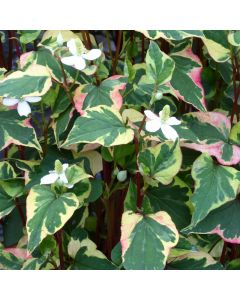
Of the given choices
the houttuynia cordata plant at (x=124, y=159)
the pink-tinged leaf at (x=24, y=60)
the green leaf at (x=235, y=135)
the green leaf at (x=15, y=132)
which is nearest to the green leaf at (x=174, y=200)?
the houttuynia cordata plant at (x=124, y=159)

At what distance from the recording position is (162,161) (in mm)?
1010

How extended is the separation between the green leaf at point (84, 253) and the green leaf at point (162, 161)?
0.21 m

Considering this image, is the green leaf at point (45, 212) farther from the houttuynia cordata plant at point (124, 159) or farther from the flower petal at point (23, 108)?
the flower petal at point (23, 108)

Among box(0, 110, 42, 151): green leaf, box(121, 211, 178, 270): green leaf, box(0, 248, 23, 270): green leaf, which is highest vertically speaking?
box(0, 110, 42, 151): green leaf

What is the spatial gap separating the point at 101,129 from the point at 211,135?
26 centimetres

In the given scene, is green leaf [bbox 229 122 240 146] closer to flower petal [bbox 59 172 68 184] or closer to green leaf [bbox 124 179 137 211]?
green leaf [bbox 124 179 137 211]

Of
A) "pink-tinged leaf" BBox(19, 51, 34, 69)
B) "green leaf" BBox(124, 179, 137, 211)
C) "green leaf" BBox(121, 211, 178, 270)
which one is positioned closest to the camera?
"green leaf" BBox(121, 211, 178, 270)

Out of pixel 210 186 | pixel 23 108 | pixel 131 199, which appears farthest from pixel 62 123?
pixel 210 186

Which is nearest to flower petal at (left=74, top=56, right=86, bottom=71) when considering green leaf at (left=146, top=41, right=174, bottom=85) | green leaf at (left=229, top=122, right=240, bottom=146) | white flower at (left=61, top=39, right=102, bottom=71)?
white flower at (left=61, top=39, right=102, bottom=71)

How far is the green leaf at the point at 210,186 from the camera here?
0.99 meters

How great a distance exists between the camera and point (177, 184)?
1.11 meters

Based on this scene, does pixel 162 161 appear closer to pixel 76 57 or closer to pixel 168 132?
pixel 168 132

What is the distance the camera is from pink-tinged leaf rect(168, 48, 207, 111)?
1122mm

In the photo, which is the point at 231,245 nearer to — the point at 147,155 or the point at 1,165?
the point at 147,155
